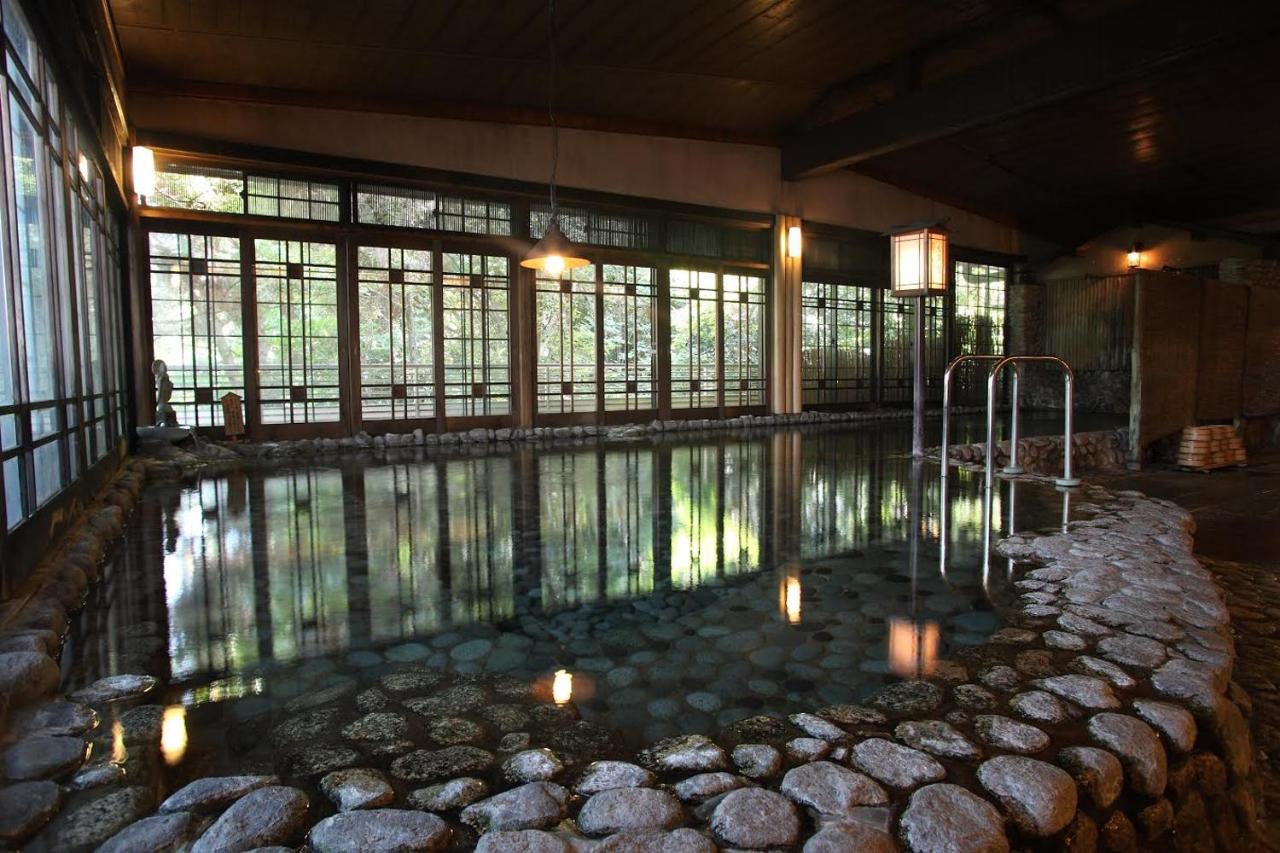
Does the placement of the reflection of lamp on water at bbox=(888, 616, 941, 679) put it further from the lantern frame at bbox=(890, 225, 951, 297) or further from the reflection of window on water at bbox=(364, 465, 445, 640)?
the lantern frame at bbox=(890, 225, 951, 297)

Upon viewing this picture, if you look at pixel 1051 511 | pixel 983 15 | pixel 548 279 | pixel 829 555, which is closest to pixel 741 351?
pixel 548 279

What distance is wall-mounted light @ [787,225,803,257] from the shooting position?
1148cm

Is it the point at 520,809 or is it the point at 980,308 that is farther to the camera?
the point at 980,308

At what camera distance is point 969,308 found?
1441cm

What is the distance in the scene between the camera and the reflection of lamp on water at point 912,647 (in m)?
2.19

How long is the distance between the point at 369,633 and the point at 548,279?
756cm

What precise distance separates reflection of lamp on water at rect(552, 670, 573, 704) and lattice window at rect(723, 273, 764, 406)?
9380 millimetres

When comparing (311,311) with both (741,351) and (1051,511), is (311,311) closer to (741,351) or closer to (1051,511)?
(741,351)

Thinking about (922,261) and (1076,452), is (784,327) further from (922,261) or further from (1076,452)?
(922,261)

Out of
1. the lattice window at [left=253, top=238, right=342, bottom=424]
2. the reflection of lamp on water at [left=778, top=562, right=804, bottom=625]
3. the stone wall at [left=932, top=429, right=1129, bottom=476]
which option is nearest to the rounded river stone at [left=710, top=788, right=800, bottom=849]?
the reflection of lamp on water at [left=778, top=562, right=804, bottom=625]

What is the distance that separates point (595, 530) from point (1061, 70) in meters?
7.09

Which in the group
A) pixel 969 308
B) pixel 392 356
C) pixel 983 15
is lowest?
pixel 392 356

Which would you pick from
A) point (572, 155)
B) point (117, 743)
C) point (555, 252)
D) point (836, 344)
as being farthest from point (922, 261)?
point (117, 743)

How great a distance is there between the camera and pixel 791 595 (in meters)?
2.88
